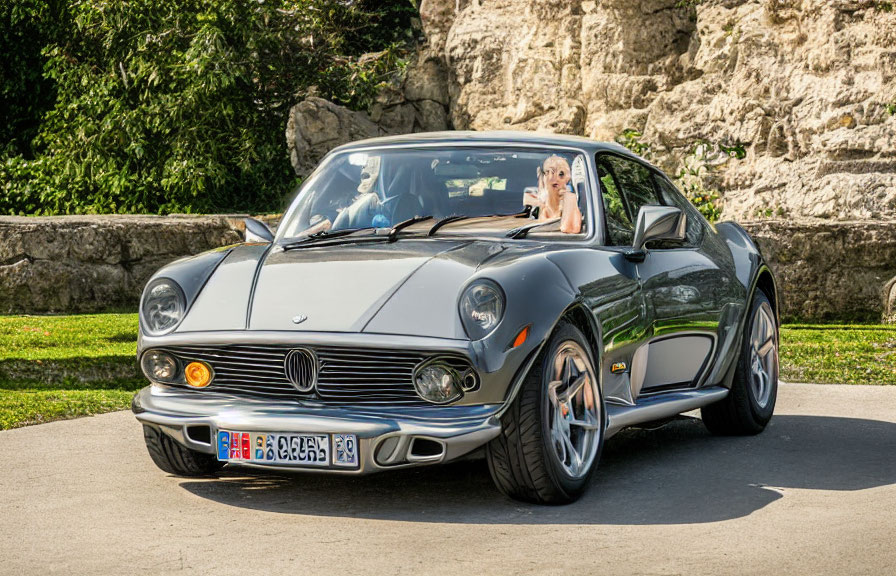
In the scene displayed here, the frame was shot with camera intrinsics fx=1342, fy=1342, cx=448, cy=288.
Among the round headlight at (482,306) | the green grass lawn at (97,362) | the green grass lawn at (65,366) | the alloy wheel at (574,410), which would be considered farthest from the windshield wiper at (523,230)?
the green grass lawn at (97,362)

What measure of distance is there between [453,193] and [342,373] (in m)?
1.55

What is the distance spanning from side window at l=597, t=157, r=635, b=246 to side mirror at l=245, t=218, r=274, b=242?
1579 mm

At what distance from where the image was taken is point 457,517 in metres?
5.11

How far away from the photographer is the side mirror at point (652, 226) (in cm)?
615

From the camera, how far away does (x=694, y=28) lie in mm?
19344

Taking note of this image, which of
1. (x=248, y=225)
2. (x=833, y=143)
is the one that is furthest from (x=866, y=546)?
(x=833, y=143)

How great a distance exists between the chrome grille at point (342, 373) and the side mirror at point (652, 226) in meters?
1.53

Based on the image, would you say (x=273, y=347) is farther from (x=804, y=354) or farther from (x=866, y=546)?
(x=804, y=354)

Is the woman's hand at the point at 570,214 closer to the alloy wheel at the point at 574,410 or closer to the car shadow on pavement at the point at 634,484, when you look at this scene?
the alloy wheel at the point at 574,410

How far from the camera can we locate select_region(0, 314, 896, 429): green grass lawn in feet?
27.1

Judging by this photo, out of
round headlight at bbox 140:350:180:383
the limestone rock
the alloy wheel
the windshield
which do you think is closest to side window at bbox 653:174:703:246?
the windshield

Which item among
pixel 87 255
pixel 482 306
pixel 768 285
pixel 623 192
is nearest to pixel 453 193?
pixel 623 192

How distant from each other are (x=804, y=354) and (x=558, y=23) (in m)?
10.5

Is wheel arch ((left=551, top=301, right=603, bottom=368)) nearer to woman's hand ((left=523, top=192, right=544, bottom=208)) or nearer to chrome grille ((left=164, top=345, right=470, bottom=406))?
chrome grille ((left=164, top=345, right=470, bottom=406))
